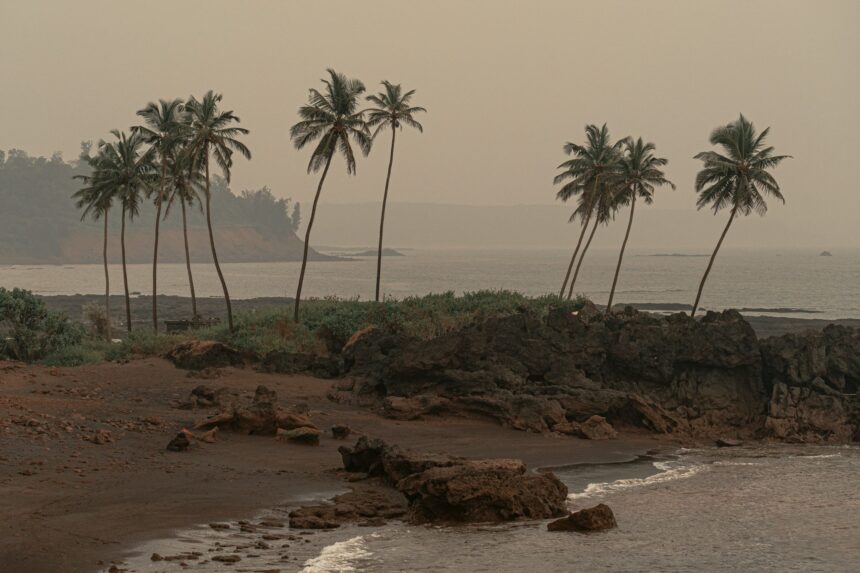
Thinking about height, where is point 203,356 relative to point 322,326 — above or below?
below

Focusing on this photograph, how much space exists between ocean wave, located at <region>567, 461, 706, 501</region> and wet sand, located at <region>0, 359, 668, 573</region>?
1463 mm

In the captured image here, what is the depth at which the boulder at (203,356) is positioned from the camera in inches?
1433

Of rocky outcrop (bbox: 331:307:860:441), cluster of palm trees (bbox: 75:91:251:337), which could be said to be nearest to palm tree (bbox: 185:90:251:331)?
cluster of palm trees (bbox: 75:91:251:337)

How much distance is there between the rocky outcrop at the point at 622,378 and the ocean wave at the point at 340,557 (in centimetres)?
1341

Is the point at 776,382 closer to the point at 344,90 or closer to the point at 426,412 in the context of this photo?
the point at 426,412

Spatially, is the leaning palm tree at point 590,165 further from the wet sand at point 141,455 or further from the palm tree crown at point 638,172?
the wet sand at point 141,455

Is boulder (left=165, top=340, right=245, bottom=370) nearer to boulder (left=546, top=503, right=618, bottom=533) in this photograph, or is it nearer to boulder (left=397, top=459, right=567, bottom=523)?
boulder (left=397, top=459, right=567, bottom=523)

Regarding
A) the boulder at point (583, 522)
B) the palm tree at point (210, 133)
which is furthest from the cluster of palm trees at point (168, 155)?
the boulder at point (583, 522)

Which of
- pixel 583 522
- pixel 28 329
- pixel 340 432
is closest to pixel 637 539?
pixel 583 522

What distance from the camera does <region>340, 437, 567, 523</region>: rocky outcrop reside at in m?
18.8

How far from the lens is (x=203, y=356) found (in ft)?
120

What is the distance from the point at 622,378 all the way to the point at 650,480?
1101 centimetres

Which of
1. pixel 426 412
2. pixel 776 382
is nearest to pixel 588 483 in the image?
pixel 426 412

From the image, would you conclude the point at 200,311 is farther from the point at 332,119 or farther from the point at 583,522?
the point at 583,522
